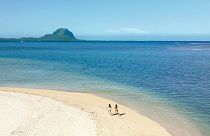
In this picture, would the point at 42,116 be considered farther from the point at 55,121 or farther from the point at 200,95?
the point at 200,95

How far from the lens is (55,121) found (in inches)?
990

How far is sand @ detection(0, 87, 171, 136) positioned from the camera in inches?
894

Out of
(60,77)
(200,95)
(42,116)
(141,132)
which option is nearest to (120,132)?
(141,132)

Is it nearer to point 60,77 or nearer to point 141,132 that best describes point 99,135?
point 141,132

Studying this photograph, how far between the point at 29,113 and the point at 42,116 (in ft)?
4.80

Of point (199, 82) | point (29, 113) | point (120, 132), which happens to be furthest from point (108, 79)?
point (120, 132)

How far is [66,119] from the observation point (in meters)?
25.8

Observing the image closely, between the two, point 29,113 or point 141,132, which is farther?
point 29,113

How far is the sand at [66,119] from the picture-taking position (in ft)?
74.5

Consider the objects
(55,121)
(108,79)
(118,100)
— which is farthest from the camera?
(108,79)

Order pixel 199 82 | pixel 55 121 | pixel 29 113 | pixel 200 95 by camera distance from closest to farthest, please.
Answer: pixel 55 121 → pixel 29 113 → pixel 200 95 → pixel 199 82

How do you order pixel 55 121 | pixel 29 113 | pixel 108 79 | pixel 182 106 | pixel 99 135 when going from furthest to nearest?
pixel 108 79 → pixel 182 106 → pixel 29 113 → pixel 55 121 → pixel 99 135

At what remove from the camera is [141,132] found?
23.5 m

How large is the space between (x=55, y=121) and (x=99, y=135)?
4643 millimetres
